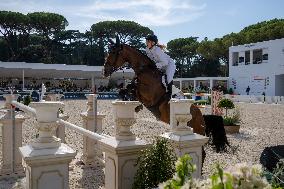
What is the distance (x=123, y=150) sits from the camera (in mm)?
2686

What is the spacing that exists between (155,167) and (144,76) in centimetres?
407

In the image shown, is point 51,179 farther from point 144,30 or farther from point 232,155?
point 144,30

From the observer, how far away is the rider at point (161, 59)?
653 centimetres

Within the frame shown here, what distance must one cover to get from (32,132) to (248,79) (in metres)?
35.0

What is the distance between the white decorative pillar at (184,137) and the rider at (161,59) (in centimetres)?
334

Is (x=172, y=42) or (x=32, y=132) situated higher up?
(x=172, y=42)

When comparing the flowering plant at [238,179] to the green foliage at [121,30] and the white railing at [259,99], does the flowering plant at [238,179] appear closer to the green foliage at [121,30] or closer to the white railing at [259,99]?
the white railing at [259,99]

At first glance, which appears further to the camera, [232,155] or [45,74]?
[45,74]

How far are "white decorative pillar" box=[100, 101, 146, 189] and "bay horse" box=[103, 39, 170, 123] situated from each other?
132 inches

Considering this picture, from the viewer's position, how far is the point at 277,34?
158 ft


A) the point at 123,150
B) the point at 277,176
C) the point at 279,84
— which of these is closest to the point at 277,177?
the point at 277,176

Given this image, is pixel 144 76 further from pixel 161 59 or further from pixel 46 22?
pixel 46 22

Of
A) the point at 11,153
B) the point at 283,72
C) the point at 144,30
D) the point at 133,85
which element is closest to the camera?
the point at 11,153

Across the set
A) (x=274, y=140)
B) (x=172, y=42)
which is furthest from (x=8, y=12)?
(x=274, y=140)
